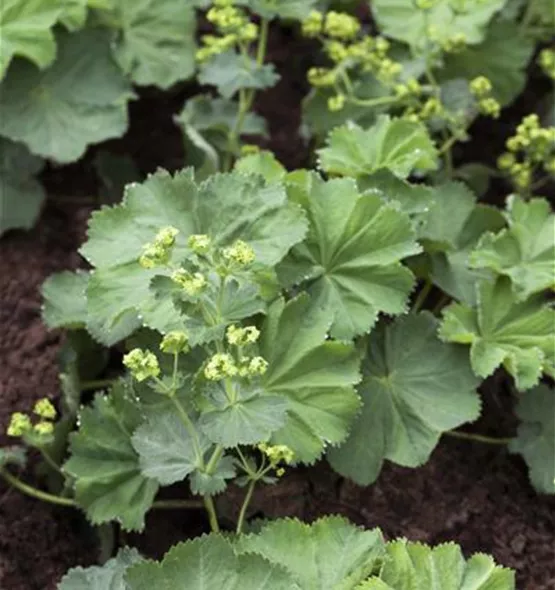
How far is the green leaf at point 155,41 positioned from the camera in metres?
2.69

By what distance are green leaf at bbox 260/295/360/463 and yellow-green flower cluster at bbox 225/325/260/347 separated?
6.9 inches

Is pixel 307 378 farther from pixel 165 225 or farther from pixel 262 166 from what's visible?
pixel 262 166

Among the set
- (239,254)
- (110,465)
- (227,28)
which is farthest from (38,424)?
(227,28)

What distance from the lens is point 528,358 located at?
2.10 metres

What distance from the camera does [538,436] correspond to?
222 centimetres

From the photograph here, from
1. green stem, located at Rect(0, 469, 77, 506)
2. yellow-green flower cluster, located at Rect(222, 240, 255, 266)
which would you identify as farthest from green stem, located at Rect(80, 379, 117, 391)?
yellow-green flower cluster, located at Rect(222, 240, 255, 266)

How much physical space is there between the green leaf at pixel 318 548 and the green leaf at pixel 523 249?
0.56 metres

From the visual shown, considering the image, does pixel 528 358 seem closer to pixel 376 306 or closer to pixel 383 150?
pixel 376 306

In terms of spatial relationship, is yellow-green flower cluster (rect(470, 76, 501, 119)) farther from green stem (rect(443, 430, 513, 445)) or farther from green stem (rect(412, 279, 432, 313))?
green stem (rect(443, 430, 513, 445))

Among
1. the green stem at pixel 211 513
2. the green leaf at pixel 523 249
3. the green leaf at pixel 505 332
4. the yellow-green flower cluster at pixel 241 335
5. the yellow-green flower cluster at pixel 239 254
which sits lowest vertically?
the green stem at pixel 211 513

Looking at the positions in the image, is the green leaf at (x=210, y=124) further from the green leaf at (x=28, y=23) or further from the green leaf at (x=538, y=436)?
the green leaf at (x=538, y=436)

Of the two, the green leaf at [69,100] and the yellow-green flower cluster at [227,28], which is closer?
the yellow-green flower cluster at [227,28]

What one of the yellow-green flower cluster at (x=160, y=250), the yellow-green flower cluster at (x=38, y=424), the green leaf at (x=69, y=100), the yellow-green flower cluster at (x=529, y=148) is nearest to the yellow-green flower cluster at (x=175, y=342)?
the yellow-green flower cluster at (x=160, y=250)

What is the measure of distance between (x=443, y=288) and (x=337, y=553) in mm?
600
